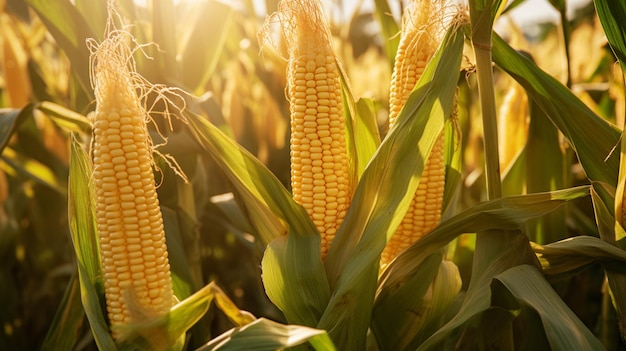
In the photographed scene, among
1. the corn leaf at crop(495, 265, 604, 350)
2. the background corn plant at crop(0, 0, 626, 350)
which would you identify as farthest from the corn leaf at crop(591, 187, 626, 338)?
the corn leaf at crop(495, 265, 604, 350)

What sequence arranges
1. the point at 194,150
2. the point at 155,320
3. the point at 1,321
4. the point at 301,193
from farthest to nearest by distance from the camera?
the point at 1,321, the point at 194,150, the point at 301,193, the point at 155,320

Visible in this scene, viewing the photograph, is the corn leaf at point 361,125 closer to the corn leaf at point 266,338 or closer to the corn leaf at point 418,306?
the corn leaf at point 418,306

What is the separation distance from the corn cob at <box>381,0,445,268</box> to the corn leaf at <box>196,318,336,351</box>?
0.54 m

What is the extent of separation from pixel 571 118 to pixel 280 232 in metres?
0.99

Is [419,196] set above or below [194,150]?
below

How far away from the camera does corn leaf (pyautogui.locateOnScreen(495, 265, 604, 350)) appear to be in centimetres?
159

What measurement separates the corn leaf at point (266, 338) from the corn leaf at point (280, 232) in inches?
7.7

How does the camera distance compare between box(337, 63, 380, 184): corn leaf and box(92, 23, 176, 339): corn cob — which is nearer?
box(92, 23, 176, 339): corn cob

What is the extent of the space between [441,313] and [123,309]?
3.23 ft

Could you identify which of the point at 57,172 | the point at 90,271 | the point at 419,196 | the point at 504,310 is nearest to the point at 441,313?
the point at 504,310

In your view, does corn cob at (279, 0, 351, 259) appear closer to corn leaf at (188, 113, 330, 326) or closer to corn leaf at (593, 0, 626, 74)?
corn leaf at (188, 113, 330, 326)

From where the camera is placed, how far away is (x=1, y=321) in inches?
143

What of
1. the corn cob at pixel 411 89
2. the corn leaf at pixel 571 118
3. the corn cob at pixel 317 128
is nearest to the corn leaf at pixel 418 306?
the corn cob at pixel 411 89

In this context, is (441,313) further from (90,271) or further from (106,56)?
(106,56)
